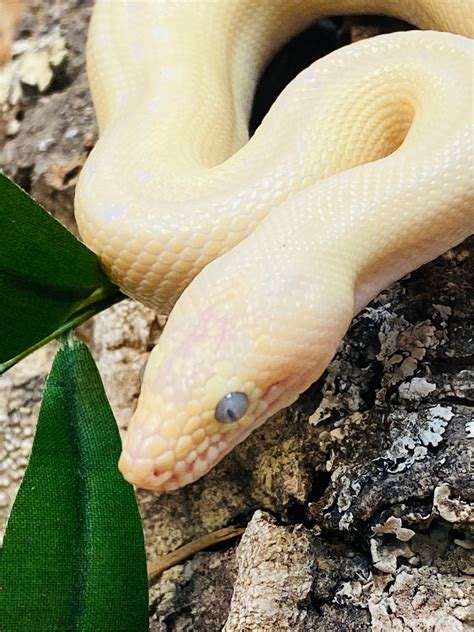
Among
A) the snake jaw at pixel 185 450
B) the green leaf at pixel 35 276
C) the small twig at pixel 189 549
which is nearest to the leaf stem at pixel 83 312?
the green leaf at pixel 35 276

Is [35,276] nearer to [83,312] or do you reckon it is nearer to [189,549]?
[83,312]

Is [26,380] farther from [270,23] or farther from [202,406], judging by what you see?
[270,23]

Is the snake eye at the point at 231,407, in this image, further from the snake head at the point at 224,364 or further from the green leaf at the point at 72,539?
the green leaf at the point at 72,539

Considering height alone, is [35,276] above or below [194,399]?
above

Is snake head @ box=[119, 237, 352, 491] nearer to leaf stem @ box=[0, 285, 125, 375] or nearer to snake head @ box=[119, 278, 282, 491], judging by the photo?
snake head @ box=[119, 278, 282, 491]

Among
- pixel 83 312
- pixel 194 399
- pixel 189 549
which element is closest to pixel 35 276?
pixel 83 312
